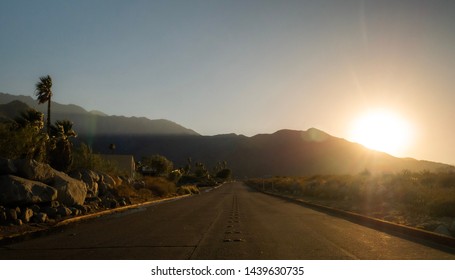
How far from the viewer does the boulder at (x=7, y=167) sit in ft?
66.0

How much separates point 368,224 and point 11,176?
14.6 meters

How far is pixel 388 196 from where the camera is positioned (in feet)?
97.1

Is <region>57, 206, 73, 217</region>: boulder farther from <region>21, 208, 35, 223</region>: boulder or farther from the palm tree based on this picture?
the palm tree

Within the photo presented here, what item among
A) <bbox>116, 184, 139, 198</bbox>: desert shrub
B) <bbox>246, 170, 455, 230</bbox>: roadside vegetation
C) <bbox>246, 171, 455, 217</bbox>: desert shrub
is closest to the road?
<bbox>246, 170, 455, 230</bbox>: roadside vegetation

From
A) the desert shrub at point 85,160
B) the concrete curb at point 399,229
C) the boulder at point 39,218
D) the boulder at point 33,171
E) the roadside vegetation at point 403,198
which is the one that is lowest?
the boulder at point 39,218

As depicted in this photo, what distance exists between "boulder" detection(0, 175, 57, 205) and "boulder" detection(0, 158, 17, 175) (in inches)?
28.2

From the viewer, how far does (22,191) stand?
757 inches

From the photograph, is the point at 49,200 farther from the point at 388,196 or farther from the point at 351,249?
the point at 388,196

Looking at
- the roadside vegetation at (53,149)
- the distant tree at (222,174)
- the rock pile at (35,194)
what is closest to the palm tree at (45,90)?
the roadside vegetation at (53,149)

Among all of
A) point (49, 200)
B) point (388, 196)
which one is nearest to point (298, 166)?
point (388, 196)

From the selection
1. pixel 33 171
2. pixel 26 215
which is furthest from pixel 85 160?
pixel 26 215

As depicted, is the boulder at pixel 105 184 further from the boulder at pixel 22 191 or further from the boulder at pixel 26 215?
the boulder at pixel 26 215

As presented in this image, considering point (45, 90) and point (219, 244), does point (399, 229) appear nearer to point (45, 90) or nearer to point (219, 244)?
point (219, 244)

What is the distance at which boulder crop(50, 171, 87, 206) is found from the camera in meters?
22.6
